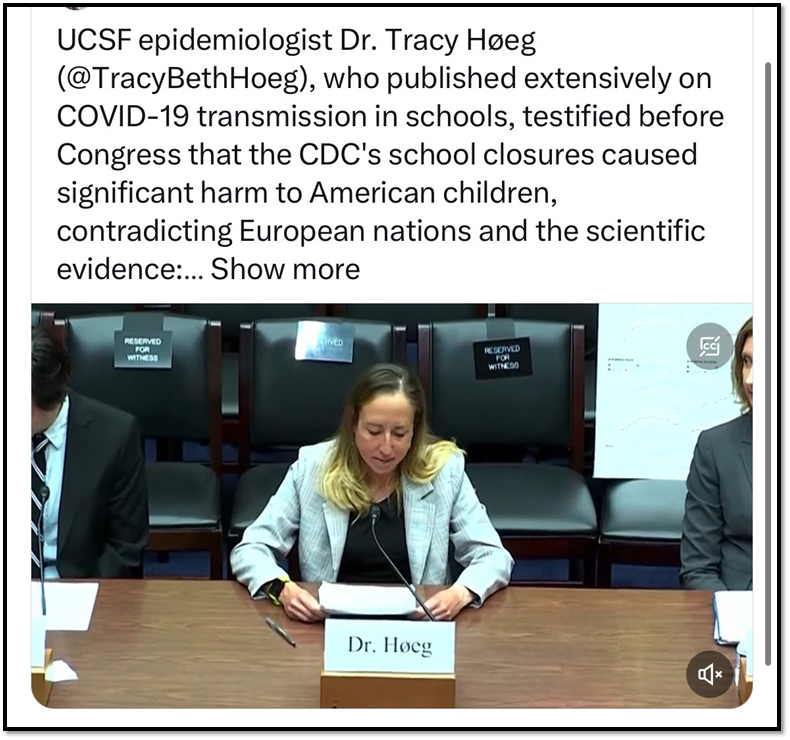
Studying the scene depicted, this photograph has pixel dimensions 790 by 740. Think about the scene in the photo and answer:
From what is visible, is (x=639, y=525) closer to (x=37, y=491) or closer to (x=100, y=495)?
(x=100, y=495)

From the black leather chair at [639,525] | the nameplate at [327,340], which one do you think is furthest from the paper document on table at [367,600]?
Answer: the black leather chair at [639,525]

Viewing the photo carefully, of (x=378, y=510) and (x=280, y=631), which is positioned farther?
(x=378, y=510)

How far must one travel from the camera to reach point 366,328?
1812mm

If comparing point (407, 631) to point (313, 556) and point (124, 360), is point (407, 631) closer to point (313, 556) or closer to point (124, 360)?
point (313, 556)

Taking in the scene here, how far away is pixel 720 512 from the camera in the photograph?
5.81 ft

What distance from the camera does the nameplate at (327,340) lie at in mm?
1838

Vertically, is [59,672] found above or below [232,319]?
below

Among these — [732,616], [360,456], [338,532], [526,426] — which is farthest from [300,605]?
[526,426]

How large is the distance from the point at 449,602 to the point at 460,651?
3.4 inches
